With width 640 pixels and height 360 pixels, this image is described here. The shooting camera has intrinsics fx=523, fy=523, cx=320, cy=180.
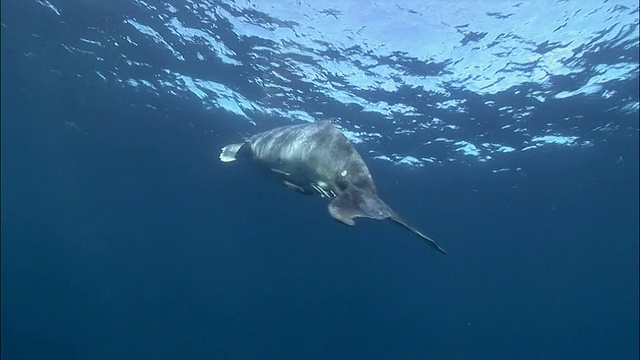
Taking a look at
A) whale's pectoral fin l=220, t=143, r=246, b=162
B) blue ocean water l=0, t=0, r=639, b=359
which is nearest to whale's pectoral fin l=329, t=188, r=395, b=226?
whale's pectoral fin l=220, t=143, r=246, b=162

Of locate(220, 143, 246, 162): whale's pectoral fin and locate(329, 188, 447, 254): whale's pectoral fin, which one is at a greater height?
locate(329, 188, 447, 254): whale's pectoral fin

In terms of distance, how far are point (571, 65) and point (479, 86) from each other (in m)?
2.92

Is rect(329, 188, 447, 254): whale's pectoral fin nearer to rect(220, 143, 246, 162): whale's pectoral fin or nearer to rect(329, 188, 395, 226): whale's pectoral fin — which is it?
rect(329, 188, 395, 226): whale's pectoral fin

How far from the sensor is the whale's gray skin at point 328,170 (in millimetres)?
5813

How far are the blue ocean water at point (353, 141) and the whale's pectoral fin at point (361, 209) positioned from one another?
9.09m

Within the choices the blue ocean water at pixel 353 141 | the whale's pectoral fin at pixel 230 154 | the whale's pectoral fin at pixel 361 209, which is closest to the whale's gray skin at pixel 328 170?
the whale's pectoral fin at pixel 361 209

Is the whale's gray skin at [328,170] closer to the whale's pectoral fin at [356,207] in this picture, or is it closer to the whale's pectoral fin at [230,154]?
the whale's pectoral fin at [356,207]

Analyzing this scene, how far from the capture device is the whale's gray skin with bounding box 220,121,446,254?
19.1 ft

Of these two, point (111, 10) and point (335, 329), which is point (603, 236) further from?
point (335, 329)

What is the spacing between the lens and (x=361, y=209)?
19.2ft

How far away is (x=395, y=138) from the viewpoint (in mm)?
23797

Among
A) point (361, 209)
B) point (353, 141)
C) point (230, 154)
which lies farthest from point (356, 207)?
point (353, 141)

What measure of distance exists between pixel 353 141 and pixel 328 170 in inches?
692

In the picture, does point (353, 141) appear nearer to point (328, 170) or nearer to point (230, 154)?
point (230, 154)
